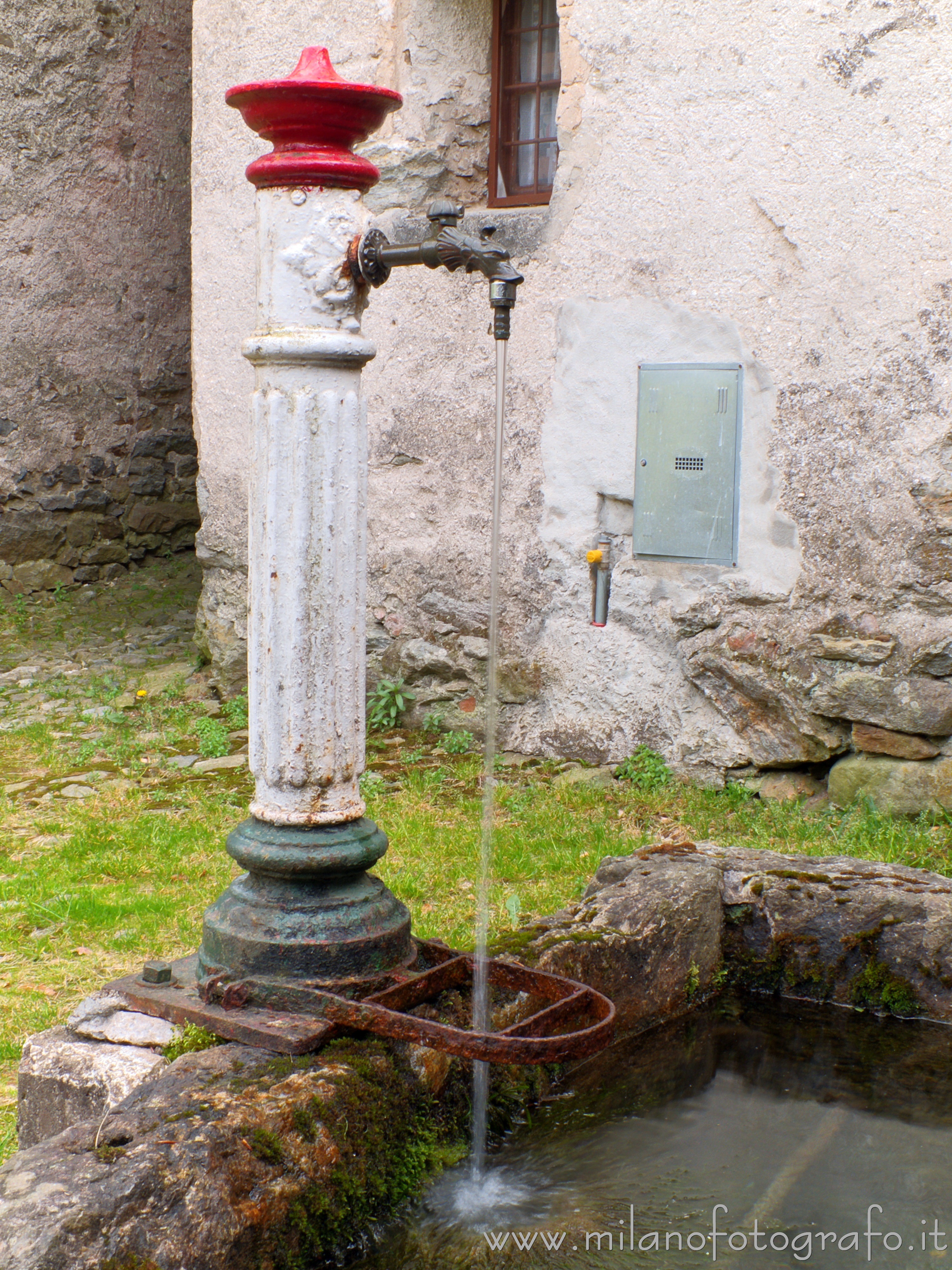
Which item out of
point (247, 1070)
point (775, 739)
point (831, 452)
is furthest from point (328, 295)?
point (775, 739)

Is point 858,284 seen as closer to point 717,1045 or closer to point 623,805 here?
point 623,805

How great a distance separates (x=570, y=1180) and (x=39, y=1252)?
954mm

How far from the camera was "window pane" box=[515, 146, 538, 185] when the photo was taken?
5422 mm

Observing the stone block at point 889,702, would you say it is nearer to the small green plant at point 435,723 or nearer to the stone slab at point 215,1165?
the small green plant at point 435,723

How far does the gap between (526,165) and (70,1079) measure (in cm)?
443

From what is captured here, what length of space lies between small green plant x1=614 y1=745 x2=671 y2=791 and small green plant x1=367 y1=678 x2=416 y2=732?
1.10 meters

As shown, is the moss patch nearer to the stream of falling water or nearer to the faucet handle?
Result: the stream of falling water

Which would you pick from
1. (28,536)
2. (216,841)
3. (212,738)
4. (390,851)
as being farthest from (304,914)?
(28,536)

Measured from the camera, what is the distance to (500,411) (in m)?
2.48

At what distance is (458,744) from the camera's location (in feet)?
17.7

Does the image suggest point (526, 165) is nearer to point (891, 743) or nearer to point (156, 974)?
point (891, 743)

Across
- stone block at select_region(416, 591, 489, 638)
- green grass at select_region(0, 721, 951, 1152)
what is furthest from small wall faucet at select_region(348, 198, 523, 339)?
stone block at select_region(416, 591, 489, 638)

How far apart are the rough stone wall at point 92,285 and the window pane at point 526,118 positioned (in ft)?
11.3

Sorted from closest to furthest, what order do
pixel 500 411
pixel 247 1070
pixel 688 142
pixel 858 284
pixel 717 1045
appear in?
pixel 247 1070 < pixel 500 411 < pixel 717 1045 < pixel 858 284 < pixel 688 142
